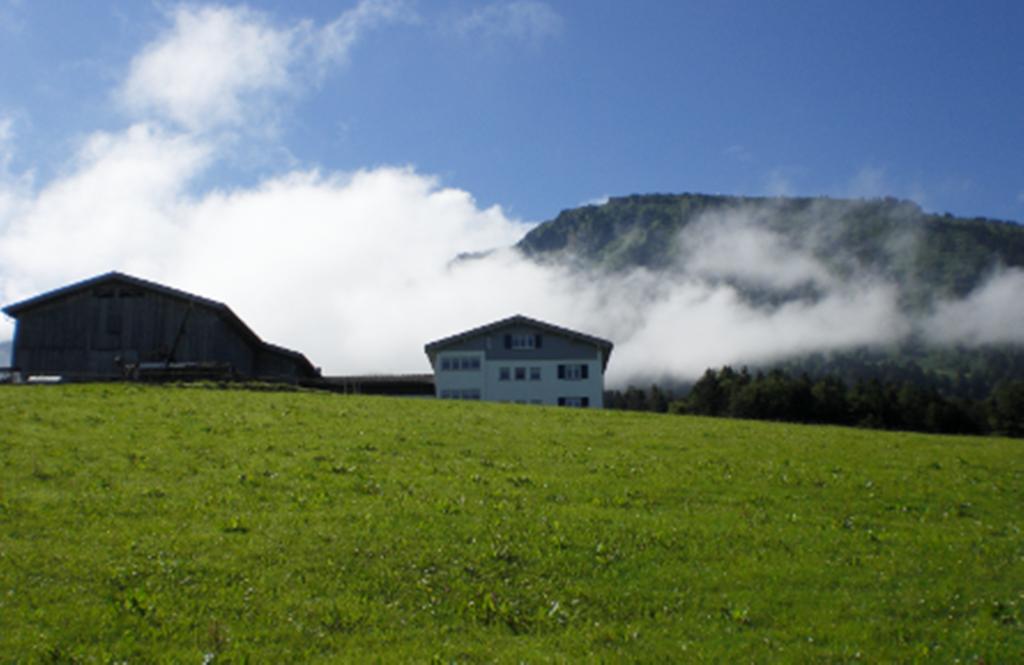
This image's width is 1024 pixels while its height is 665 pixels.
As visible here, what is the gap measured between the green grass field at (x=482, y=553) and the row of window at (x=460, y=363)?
49578 millimetres

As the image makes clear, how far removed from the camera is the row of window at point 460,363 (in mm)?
75569

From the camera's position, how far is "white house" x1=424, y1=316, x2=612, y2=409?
2923 inches

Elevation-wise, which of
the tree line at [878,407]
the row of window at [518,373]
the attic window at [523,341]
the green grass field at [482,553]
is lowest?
the green grass field at [482,553]

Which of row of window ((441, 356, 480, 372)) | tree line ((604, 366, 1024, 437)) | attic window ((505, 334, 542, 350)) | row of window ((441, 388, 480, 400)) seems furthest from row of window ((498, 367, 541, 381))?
tree line ((604, 366, 1024, 437))

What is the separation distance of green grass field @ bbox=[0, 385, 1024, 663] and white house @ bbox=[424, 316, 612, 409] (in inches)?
1891

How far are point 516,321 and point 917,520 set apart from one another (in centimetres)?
5734

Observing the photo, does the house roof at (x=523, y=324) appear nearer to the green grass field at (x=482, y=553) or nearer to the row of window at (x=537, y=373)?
the row of window at (x=537, y=373)

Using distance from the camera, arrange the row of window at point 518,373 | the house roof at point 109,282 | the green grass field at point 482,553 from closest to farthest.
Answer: the green grass field at point 482,553
the house roof at point 109,282
the row of window at point 518,373

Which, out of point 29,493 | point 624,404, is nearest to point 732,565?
point 29,493

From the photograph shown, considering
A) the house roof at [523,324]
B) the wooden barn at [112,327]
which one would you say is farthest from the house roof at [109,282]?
the house roof at [523,324]

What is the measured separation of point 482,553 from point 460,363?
61354 mm

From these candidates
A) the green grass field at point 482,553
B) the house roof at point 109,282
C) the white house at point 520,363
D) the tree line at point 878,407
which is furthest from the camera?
the tree line at point 878,407

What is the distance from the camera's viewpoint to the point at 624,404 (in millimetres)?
152500

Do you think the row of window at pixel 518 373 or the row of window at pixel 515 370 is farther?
the row of window at pixel 518 373
